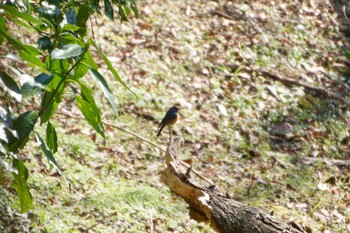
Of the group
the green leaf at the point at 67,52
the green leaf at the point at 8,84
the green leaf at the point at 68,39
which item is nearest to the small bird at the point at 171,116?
the green leaf at the point at 68,39

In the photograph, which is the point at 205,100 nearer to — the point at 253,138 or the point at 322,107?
the point at 253,138

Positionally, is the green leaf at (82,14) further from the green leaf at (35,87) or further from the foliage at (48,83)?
the green leaf at (35,87)

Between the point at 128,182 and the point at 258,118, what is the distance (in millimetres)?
2463

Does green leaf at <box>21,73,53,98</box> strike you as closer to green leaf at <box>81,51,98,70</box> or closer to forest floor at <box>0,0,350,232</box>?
green leaf at <box>81,51,98,70</box>

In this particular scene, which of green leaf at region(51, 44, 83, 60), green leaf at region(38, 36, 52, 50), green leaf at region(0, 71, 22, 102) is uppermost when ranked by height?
green leaf at region(0, 71, 22, 102)

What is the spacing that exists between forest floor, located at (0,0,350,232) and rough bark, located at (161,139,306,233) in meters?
0.97

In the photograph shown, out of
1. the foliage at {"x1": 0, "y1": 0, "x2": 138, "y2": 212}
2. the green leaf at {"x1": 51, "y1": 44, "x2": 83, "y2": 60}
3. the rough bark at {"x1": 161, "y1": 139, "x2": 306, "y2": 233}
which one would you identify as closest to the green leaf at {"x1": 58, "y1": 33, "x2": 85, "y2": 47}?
the foliage at {"x1": 0, "y1": 0, "x2": 138, "y2": 212}

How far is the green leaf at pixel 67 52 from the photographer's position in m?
2.28

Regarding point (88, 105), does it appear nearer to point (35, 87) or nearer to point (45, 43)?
point (35, 87)

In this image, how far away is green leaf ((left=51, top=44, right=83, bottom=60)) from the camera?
2281mm

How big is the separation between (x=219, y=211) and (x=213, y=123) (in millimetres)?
3346

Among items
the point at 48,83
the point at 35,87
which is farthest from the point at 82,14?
the point at 35,87

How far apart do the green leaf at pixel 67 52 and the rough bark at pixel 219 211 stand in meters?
2.22

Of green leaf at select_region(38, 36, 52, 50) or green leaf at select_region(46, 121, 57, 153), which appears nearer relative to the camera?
green leaf at select_region(46, 121, 57, 153)
